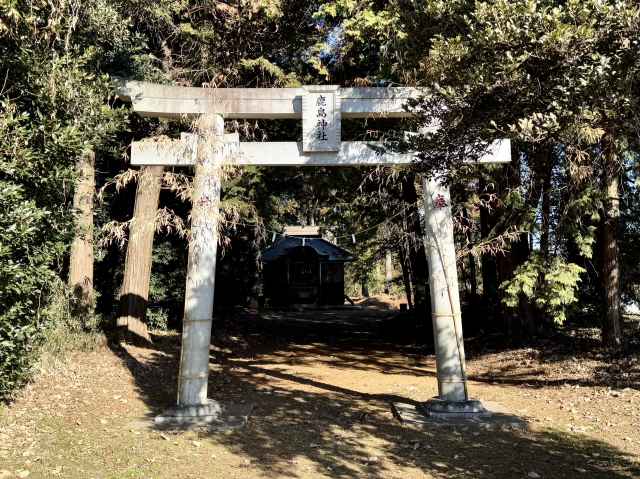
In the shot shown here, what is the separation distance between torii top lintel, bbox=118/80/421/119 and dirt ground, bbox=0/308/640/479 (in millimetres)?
4290

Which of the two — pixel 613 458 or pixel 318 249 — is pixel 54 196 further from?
pixel 318 249

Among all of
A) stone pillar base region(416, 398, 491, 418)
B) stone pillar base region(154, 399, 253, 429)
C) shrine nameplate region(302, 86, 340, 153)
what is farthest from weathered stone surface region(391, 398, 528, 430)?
shrine nameplate region(302, 86, 340, 153)

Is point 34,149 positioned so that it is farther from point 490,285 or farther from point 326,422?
point 490,285

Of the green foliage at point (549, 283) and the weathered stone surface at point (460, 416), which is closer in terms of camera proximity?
the weathered stone surface at point (460, 416)

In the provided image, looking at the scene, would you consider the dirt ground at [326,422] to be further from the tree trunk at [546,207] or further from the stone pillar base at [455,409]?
the tree trunk at [546,207]

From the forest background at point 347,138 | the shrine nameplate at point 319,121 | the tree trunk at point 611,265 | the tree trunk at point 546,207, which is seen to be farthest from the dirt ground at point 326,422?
the shrine nameplate at point 319,121

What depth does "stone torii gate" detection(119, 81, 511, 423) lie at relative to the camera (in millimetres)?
7531

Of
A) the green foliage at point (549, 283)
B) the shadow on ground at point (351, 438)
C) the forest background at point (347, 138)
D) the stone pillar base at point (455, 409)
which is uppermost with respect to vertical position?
the forest background at point (347, 138)

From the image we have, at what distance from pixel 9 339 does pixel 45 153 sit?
2021 mm

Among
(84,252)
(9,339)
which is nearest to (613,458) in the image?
(9,339)

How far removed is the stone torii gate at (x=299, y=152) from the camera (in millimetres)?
7531

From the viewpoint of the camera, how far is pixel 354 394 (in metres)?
9.20

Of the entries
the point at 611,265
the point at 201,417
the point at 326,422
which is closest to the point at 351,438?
the point at 326,422

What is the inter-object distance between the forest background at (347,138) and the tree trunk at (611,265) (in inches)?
1.5
